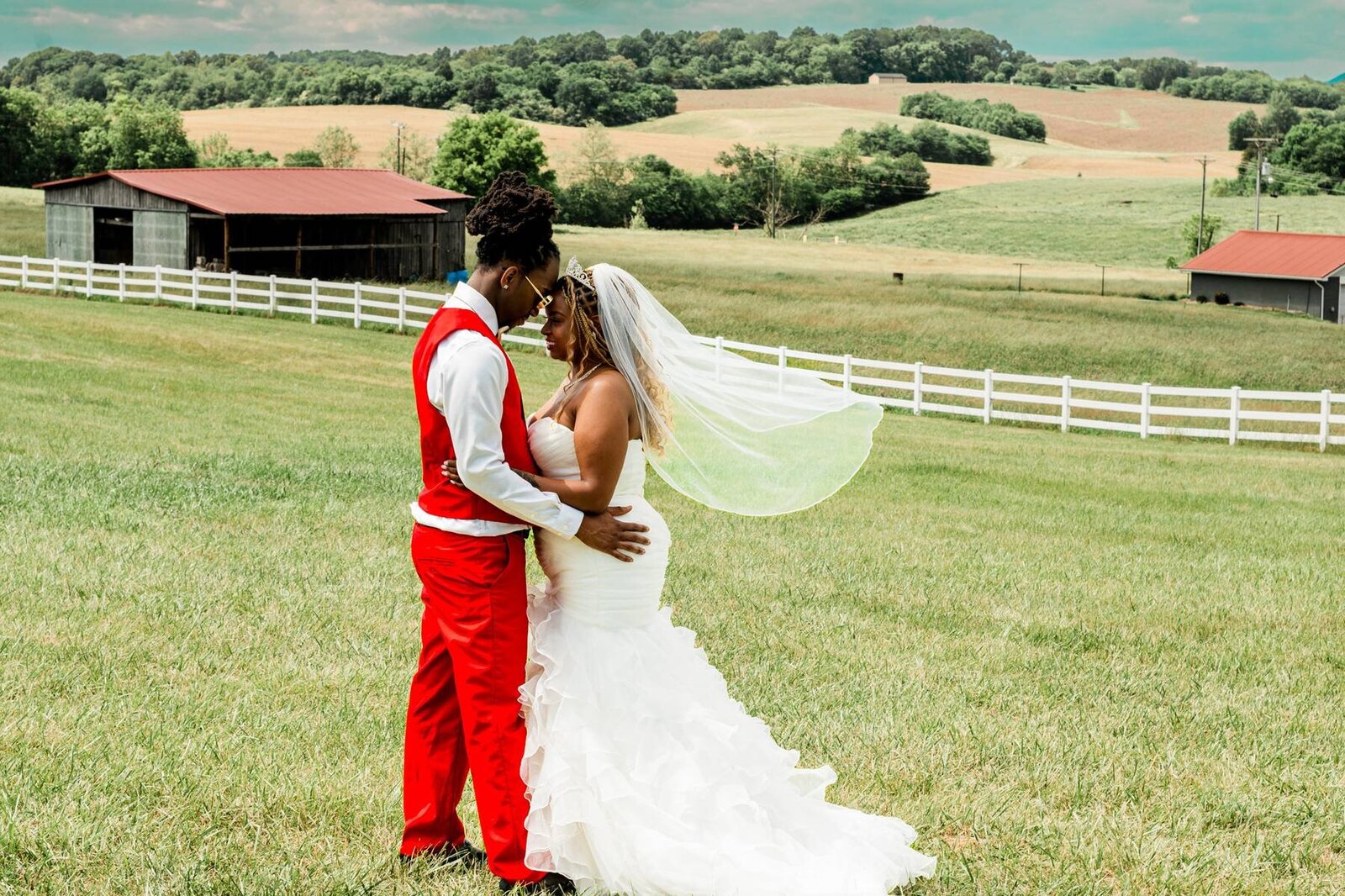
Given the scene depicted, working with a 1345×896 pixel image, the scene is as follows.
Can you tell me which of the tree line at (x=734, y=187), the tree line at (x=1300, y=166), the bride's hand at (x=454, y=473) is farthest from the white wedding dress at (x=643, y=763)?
the tree line at (x=1300, y=166)

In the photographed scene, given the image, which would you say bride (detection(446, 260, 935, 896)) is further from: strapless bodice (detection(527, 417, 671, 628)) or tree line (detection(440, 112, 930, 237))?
tree line (detection(440, 112, 930, 237))

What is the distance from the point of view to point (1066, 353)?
40281mm

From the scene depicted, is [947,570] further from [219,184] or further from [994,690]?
[219,184]

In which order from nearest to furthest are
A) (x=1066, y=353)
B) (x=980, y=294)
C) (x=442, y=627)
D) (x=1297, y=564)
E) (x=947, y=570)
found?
(x=442, y=627) → (x=947, y=570) → (x=1297, y=564) → (x=1066, y=353) → (x=980, y=294)

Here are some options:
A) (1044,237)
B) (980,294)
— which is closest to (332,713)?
(980,294)

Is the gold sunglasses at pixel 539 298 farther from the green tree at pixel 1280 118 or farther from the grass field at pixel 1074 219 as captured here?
the green tree at pixel 1280 118

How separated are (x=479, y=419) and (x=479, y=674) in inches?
32.7

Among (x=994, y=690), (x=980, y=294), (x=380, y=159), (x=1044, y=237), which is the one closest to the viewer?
(x=994, y=690)

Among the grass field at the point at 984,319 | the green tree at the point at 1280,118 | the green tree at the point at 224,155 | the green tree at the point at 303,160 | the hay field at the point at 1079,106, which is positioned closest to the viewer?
the grass field at the point at 984,319

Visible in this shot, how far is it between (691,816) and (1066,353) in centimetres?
3804

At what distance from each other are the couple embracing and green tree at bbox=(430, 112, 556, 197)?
80.9 meters

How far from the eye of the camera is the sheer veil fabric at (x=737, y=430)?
4.70m

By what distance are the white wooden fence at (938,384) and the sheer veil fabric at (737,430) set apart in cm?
1785

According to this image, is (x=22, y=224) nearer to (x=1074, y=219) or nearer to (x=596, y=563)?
(x=596, y=563)
